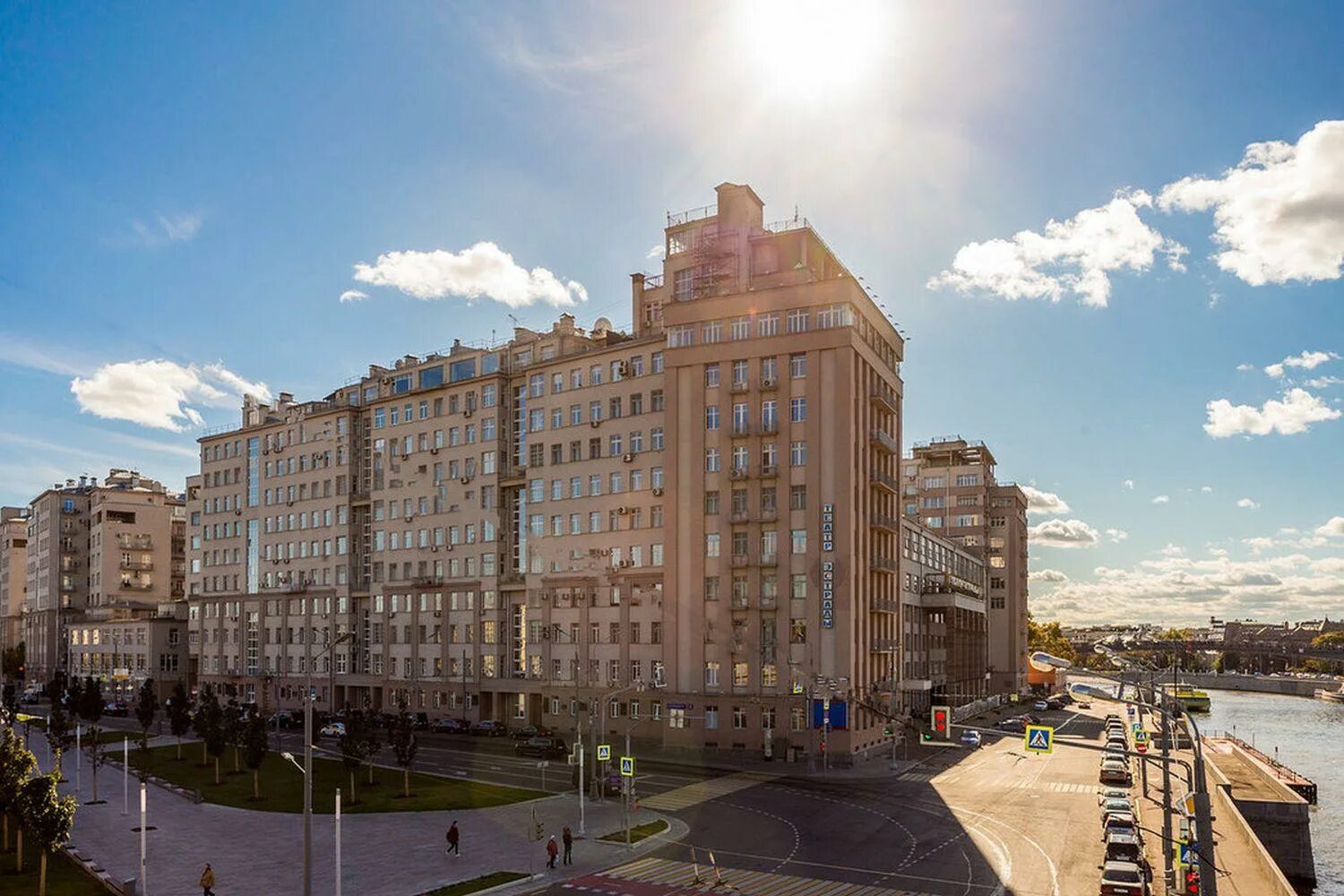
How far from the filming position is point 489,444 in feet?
408

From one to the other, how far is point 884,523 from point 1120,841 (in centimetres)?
5267

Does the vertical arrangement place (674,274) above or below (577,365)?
above

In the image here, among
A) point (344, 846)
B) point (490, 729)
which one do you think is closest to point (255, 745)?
point (344, 846)

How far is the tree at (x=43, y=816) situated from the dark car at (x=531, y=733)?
5643 cm

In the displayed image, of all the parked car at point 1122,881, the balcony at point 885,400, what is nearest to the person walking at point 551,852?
the parked car at point 1122,881

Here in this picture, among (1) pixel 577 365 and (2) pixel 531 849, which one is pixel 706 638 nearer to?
(1) pixel 577 365

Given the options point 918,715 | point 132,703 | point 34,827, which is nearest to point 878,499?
point 918,715

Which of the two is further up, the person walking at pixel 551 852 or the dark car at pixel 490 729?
the person walking at pixel 551 852

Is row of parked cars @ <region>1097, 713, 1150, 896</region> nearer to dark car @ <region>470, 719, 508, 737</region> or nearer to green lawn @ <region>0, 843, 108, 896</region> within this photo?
green lawn @ <region>0, 843, 108, 896</region>

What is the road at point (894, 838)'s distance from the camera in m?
49.3

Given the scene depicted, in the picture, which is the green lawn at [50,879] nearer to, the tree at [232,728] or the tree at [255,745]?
the tree at [255,745]

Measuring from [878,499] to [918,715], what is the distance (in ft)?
87.5

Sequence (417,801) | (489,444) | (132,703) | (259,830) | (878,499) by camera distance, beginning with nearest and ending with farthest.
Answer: (259,830), (417,801), (878,499), (489,444), (132,703)

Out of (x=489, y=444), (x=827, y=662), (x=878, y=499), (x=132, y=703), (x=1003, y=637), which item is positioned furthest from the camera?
(x=1003, y=637)
